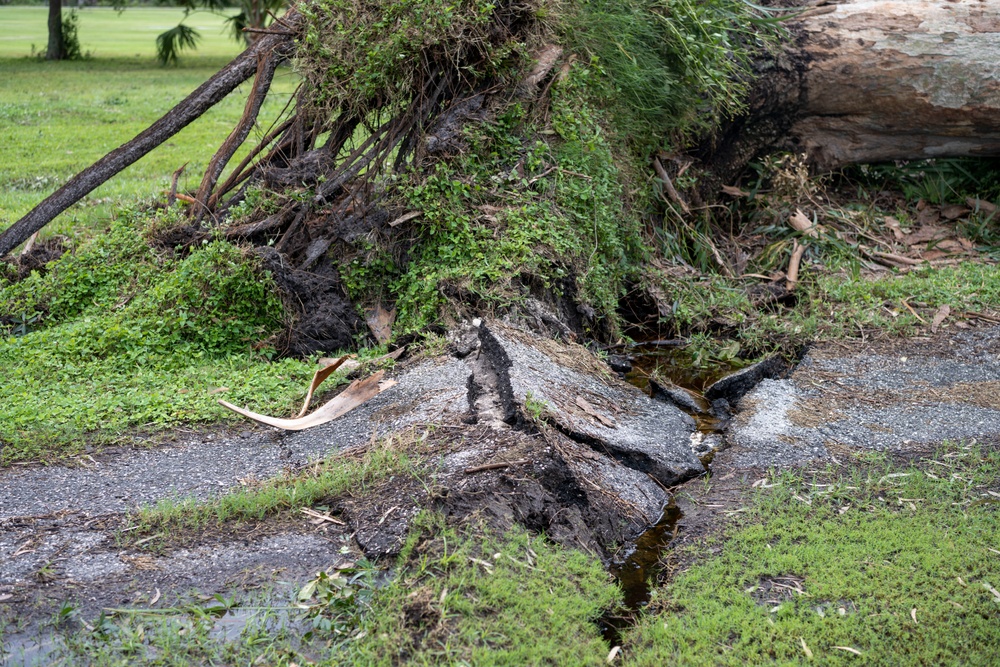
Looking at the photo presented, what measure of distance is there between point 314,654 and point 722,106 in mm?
5528

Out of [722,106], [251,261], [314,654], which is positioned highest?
[722,106]

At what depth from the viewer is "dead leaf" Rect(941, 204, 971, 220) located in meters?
7.98

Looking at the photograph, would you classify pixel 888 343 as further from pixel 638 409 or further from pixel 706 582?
pixel 706 582

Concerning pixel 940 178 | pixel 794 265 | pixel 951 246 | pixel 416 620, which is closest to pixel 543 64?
pixel 794 265

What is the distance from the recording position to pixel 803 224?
756 cm

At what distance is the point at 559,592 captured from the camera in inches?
142

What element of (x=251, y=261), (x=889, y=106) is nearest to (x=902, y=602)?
(x=251, y=261)

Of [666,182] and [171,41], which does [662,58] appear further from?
[171,41]

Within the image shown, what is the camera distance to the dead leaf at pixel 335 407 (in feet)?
15.9

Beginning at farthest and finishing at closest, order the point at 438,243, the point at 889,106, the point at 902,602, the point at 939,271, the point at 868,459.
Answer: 1. the point at 889,106
2. the point at 939,271
3. the point at 438,243
4. the point at 868,459
5. the point at 902,602

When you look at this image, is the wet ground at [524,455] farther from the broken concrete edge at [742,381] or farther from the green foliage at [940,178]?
the green foliage at [940,178]

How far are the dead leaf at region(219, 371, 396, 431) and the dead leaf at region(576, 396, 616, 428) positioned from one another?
1016 mm

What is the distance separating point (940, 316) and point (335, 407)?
4.09m

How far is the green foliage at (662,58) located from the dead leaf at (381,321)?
2257 millimetres
